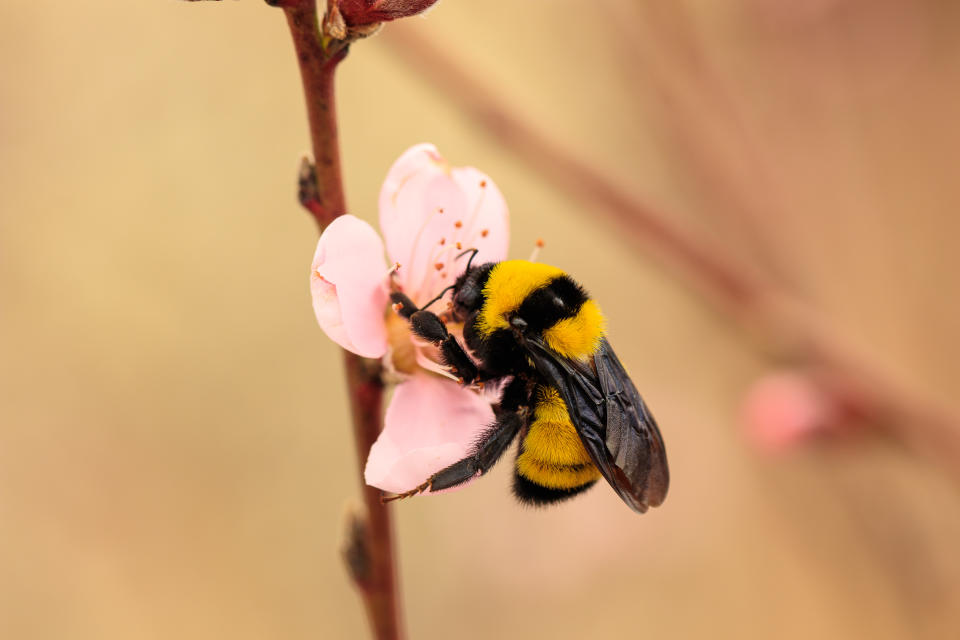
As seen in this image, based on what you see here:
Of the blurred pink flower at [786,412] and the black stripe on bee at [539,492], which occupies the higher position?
the black stripe on bee at [539,492]

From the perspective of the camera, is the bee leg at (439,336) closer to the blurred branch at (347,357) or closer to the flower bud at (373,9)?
the blurred branch at (347,357)

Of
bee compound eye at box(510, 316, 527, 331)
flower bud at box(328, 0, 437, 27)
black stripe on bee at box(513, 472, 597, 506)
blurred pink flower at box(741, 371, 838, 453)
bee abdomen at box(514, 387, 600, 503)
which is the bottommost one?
blurred pink flower at box(741, 371, 838, 453)

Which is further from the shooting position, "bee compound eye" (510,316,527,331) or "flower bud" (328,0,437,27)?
"bee compound eye" (510,316,527,331)

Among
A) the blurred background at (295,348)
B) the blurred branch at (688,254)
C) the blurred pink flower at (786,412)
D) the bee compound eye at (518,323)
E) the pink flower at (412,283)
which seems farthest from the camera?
the blurred background at (295,348)

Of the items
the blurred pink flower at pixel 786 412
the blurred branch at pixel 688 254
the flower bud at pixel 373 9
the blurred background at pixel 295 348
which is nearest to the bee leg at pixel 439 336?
the flower bud at pixel 373 9

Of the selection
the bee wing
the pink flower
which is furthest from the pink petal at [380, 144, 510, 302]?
the bee wing

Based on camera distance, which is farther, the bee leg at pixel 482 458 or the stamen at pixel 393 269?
the stamen at pixel 393 269

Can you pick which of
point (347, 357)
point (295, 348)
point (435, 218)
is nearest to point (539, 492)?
point (347, 357)

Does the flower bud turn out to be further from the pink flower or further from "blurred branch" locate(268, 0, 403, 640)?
the pink flower
